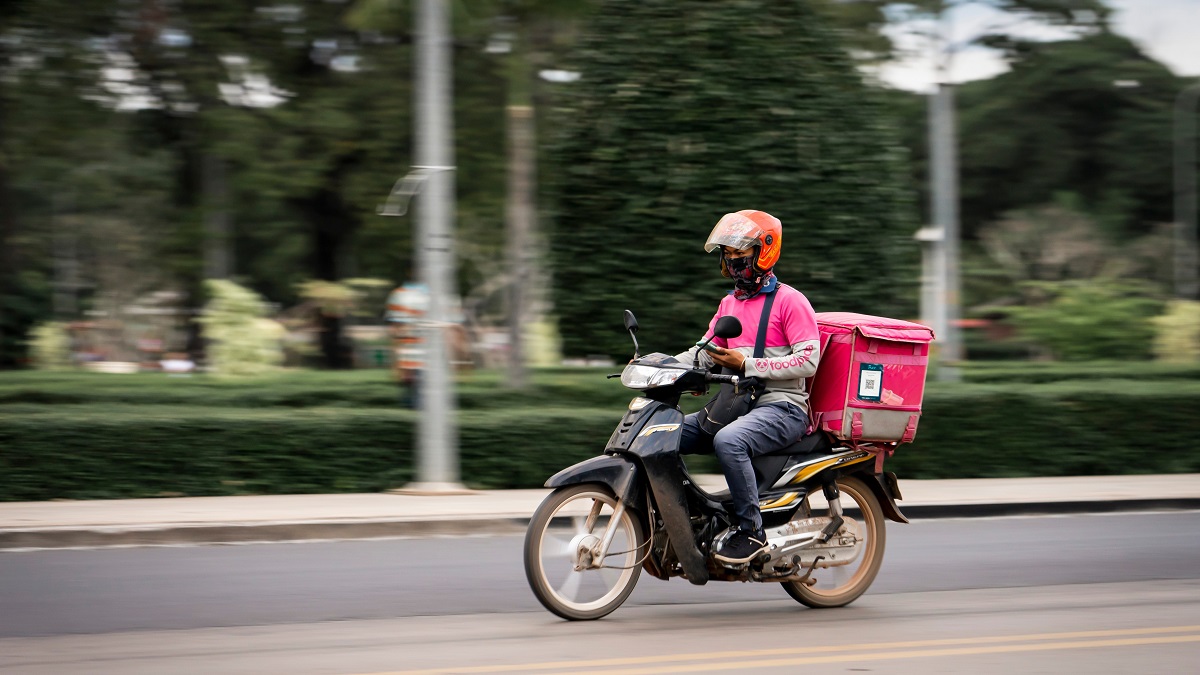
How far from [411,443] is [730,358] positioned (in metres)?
6.83

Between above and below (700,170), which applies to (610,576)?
below

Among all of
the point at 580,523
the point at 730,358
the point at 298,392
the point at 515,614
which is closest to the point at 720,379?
the point at 730,358

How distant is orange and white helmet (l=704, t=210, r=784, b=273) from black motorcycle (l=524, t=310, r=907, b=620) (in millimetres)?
523

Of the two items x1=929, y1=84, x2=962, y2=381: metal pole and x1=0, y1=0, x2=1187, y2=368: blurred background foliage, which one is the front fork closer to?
x1=0, y1=0, x2=1187, y2=368: blurred background foliage

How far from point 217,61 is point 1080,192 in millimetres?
35429

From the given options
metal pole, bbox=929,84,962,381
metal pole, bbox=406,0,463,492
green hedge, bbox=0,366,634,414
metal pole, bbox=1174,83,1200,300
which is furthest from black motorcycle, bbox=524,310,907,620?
metal pole, bbox=1174,83,1200,300

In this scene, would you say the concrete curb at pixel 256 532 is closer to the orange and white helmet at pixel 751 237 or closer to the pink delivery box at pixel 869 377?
the pink delivery box at pixel 869 377

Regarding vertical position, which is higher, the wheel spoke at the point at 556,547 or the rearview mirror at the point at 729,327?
the rearview mirror at the point at 729,327

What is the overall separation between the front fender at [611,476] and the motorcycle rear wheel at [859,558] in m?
1.28

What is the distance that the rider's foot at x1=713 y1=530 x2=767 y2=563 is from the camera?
282 inches

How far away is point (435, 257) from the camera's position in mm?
13070

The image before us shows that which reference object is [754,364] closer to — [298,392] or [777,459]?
[777,459]

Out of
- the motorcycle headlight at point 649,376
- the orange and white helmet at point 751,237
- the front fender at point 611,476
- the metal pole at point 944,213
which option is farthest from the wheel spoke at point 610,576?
the metal pole at point 944,213

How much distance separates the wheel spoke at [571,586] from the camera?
7.17 meters
